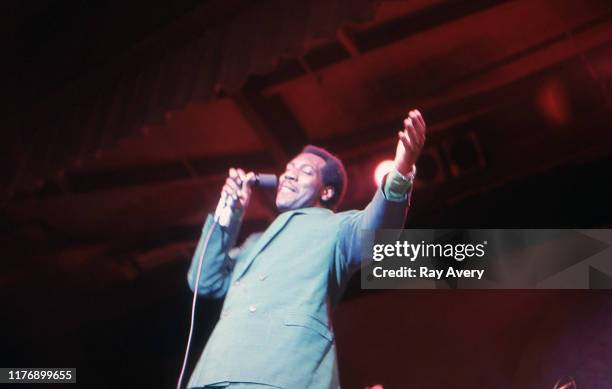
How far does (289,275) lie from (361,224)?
21 centimetres

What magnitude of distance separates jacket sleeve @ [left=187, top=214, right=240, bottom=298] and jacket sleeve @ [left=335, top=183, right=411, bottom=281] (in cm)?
29

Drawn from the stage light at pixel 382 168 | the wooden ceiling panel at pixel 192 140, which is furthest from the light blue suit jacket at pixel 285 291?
the wooden ceiling panel at pixel 192 140

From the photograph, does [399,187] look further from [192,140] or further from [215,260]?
[192,140]

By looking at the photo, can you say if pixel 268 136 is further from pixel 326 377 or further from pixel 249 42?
pixel 326 377

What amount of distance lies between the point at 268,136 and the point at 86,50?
33.4 inches

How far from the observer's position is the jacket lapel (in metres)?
2.00

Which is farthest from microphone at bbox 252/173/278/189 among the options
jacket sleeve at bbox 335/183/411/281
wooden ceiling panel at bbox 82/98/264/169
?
wooden ceiling panel at bbox 82/98/264/169

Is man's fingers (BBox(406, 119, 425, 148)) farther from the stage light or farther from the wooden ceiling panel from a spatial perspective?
the wooden ceiling panel

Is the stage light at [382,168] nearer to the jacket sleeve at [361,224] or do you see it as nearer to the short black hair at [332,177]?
the short black hair at [332,177]

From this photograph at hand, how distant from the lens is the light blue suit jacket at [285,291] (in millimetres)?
1768

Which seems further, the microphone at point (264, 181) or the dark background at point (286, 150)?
the dark background at point (286, 150)

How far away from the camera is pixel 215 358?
181 centimetres

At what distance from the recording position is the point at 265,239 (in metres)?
2.03

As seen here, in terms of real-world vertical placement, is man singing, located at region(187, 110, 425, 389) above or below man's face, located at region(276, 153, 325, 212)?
below
